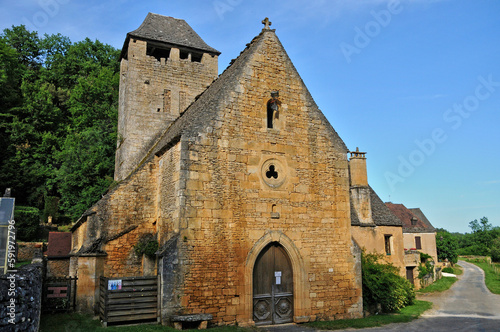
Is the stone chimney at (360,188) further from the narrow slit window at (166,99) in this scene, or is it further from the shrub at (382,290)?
the narrow slit window at (166,99)

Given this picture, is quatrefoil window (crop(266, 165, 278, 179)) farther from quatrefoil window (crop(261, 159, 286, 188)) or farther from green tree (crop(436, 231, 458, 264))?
green tree (crop(436, 231, 458, 264))

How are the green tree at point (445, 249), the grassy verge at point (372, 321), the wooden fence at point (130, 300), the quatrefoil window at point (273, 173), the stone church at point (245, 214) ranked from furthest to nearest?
the green tree at point (445, 249) → the quatrefoil window at point (273, 173) → the grassy verge at point (372, 321) → the stone church at point (245, 214) → the wooden fence at point (130, 300)

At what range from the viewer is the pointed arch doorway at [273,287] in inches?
475

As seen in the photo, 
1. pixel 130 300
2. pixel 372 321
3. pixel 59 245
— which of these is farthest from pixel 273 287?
pixel 59 245

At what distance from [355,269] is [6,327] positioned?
1115cm

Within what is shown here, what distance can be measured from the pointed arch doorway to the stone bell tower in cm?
1146

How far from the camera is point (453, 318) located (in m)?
13.9

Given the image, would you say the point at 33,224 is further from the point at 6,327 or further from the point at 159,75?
the point at 6,327

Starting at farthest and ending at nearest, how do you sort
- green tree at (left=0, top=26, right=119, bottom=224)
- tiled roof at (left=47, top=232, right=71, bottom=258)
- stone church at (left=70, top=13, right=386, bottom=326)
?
green tree at (left=0, top=26, right=119, bottom=224), tiled roof at (left=47, top=232, right=71, bottom=258), stone church at (left=70, top=13, right=386, bottom=326)

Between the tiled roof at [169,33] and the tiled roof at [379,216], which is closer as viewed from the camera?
the tiled roof at [379,216]

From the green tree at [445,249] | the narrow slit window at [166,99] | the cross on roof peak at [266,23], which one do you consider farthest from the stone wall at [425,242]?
the cross on roof peak at [266,23]

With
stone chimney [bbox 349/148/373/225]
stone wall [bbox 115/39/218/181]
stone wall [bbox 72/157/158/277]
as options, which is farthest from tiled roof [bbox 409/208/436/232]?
stone wall [bbox 72/157/158/277]

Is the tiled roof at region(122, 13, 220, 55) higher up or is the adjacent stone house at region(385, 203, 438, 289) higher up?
the tiled roof at region(122, 13, 220, 55)

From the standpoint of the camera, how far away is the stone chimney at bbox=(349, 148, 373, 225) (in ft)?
63.7
